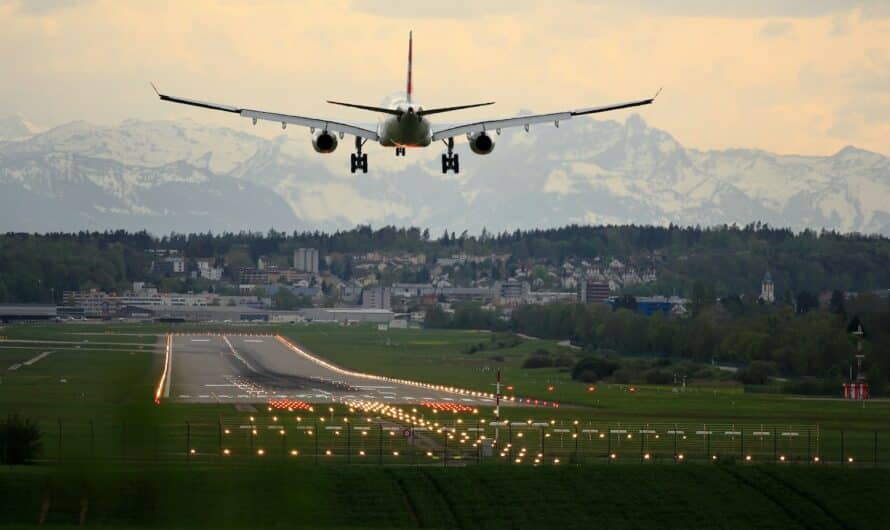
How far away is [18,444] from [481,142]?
72.7 feet

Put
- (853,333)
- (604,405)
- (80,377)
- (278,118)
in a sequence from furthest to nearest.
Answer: (853,333)
(80,377)
(604,405)
(278,118)

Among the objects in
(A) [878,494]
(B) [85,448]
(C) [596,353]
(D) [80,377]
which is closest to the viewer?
(B) [85,448]

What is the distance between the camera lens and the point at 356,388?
12038cm

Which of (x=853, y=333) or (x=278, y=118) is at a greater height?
(x=278, y=118)

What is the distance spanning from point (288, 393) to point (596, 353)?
62.0m

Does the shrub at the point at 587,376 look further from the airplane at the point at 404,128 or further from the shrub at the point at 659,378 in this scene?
the airplane at the point at 404,128

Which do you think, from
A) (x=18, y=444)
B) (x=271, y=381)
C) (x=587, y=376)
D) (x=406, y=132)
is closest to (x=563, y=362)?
(x=587, y=376)

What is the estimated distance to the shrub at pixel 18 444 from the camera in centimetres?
6481

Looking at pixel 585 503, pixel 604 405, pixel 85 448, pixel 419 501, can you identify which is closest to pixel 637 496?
pixel 585 503

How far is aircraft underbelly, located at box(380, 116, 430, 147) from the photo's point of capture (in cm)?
6988

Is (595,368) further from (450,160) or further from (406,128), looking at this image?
(406,128)

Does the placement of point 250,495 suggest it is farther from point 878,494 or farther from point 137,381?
point 878,494

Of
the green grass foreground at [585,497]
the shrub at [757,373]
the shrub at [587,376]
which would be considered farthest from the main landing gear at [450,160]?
the shrub at [587,376]

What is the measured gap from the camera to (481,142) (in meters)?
73.2
